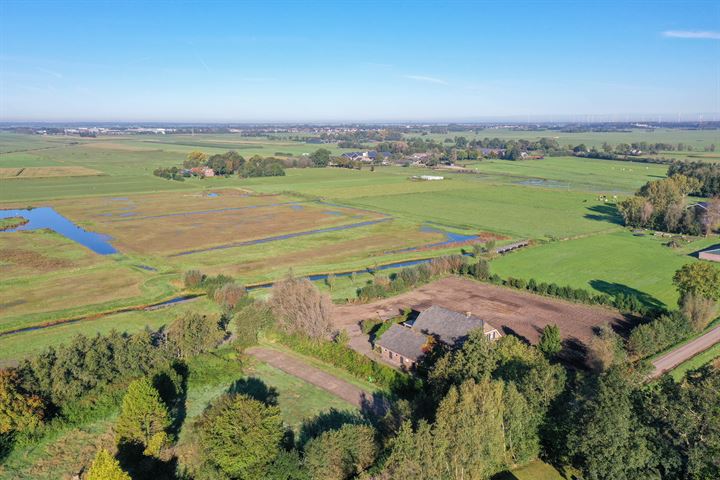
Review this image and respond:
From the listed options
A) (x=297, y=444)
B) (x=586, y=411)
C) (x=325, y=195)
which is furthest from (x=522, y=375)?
(x=325, y=195)

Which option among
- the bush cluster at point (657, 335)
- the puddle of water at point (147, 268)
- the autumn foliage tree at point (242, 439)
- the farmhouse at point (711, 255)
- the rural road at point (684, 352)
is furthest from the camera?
the farmhouse at point (711, 255)

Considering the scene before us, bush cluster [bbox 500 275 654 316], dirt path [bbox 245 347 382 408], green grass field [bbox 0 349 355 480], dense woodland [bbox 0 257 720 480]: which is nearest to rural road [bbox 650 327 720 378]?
dense woodland [bbox 0 257 720 480]

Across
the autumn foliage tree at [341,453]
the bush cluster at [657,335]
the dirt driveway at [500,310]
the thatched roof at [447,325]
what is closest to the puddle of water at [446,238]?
the dirt driveway at [500,310]

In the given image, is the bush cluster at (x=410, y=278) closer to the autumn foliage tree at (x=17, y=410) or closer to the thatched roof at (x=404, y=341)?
the thatched roof at (x=404, y=341)

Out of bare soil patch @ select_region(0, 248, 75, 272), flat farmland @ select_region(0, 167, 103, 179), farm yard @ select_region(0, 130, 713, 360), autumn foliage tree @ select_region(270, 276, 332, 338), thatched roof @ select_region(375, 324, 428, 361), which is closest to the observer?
thatched roof @ select_region(375, 324, 428, 361)

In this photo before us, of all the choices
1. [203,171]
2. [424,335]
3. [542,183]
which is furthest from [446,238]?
[203,171]

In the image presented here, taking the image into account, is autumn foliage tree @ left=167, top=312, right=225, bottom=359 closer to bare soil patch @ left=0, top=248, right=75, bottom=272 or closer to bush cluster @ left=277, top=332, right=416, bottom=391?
bush cluster @ left=277, top=332, right=416, bottom=391
